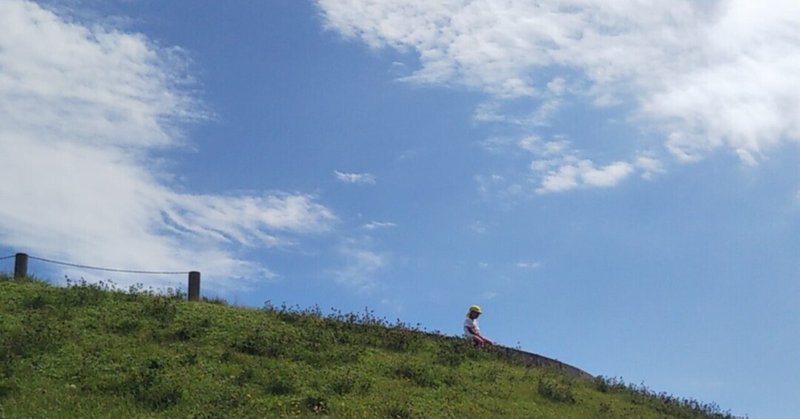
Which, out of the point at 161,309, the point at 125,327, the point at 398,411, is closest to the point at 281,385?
the point at 398,411

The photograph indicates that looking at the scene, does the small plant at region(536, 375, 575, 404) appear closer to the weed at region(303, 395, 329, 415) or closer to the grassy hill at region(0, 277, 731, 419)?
the grassy hill at region(0, 277, 731, 419)

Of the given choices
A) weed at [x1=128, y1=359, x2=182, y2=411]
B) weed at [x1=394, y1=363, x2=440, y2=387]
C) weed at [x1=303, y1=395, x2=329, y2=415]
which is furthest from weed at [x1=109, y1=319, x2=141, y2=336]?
weed at [x1=394, y1=363, x2=440, y2=387]

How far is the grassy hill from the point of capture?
53.1ft

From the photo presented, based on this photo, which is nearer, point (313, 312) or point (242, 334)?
point (242, 334)

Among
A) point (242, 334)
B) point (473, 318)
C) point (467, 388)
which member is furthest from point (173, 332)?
point (473, 318)

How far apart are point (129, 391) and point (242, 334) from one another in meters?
4.16

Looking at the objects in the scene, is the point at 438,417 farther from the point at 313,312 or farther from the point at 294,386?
the point at 313,312

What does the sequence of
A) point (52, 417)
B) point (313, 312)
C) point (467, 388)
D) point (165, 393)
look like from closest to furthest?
point (52, 417)
point (165, 393)
point (467, 388)
point (313, 312)

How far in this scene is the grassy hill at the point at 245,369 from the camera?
16.2 m

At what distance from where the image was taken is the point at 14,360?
17.2 m

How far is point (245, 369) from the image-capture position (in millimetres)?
17859

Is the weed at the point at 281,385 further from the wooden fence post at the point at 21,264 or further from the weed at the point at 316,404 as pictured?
the wooden fence post at the point at 21,264

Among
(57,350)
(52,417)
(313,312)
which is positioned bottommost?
(52,417)

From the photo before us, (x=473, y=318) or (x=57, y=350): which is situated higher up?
(x=473, y=318)
